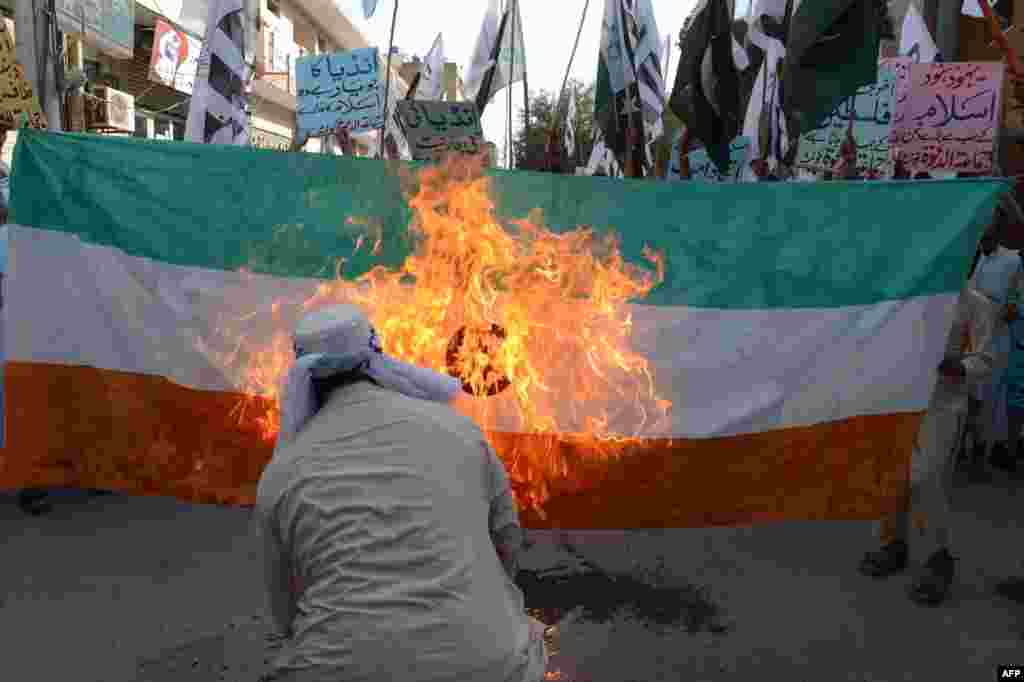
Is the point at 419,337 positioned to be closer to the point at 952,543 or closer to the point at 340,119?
the point at 952,543

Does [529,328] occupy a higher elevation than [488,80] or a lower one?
lower

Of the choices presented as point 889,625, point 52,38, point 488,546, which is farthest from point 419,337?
point 52,38

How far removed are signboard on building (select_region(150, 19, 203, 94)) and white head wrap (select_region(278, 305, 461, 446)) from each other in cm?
1518

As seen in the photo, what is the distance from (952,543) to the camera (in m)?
5.07

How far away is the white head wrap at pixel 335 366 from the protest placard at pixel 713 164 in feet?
20.8

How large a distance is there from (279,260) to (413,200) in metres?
0.69

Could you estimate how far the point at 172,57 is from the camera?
56.8 feet

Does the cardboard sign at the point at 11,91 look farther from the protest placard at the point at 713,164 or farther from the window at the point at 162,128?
the window at the point at 162,128

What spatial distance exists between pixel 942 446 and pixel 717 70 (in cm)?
393

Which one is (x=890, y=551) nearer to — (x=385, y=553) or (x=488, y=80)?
(x=385, y=553)

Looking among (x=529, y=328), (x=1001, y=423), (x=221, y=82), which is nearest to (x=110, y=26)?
(x=221, y=82)

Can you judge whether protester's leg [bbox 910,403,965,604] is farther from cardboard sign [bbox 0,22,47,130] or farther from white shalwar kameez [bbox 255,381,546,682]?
cardboard sign [bbox 0,22,47,130]

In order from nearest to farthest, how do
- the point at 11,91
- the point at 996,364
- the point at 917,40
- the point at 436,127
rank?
1. the point at 11,91
2. the point at 436,127
3. the point at 996,364
4. the point at 917,40

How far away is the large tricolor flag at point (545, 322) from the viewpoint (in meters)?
3.76
